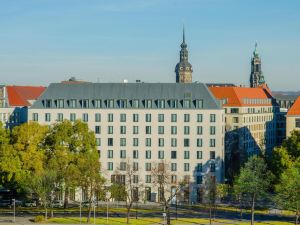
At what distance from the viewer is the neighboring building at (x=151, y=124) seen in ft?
550

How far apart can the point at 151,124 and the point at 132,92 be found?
844cm

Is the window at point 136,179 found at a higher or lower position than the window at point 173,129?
lower

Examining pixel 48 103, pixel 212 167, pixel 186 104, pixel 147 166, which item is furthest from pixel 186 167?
pixel 48 103

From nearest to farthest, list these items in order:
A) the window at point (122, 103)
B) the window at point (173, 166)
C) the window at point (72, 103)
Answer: the window at point (173, 166), the window at point (122, 103), the window at point (72, 103)

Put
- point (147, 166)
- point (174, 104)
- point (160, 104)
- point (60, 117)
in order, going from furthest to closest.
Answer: point (60, 117) < point (160, 104) < point (147, 166) < point (174, 104)

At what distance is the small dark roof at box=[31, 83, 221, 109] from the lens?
16938 centimetres

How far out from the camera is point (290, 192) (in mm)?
125938

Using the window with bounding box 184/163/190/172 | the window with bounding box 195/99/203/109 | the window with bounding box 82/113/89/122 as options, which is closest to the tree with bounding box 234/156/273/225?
the window with bounding box 184/163/190/172

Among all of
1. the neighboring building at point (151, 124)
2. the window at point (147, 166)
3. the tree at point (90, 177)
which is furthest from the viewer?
the window at point (147, 166)

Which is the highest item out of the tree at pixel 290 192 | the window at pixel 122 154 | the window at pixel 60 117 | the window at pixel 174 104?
the window at pixel 174 104

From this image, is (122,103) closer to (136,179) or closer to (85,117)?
(85,117)

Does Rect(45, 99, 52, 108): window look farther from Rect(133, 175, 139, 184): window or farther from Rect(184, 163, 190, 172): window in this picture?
Rect(184, 163, 190, 172): window

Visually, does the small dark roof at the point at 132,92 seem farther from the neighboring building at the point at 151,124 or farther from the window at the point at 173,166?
the window at the point at 173,166

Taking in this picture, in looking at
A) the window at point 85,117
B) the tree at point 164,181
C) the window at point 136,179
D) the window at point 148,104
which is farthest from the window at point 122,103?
the window at point 136,179
